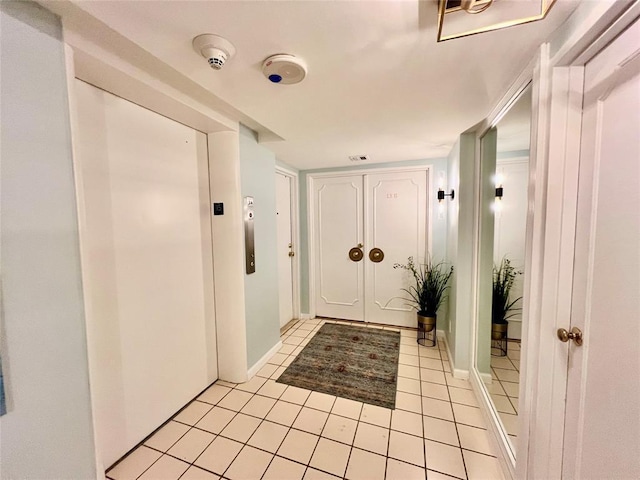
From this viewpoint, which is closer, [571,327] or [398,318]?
[571,327]

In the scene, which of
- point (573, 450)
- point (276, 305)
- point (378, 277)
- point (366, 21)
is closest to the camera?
point (366, 21)

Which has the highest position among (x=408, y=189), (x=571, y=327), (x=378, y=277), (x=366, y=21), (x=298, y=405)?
(x=366, y=21)

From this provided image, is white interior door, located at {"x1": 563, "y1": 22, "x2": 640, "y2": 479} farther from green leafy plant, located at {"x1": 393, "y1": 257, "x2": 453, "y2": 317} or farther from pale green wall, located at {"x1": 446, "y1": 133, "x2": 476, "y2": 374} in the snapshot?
green leafy plant, located at {"x1": 393, "y1": 257, "x2": 453, "y2": 317}

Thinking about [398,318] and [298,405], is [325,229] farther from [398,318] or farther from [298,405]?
[298,405]

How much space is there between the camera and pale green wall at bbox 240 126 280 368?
210cm

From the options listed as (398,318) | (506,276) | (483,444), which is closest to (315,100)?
(506,276)

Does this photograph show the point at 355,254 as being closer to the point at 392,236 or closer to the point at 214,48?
the point at 392,236

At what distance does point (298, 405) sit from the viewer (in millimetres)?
1840

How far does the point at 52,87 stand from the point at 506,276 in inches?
106

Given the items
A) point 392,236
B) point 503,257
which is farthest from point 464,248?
point 392,236

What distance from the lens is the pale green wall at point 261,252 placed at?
2.10 meters

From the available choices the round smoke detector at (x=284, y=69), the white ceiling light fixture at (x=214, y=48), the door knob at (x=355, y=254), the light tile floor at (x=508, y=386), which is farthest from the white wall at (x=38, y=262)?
the door knob at (x=355, y=254)

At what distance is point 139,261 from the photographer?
1510 millimetres

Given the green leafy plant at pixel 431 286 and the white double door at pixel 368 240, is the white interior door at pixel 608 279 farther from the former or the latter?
the white double door at pixel 368 240
